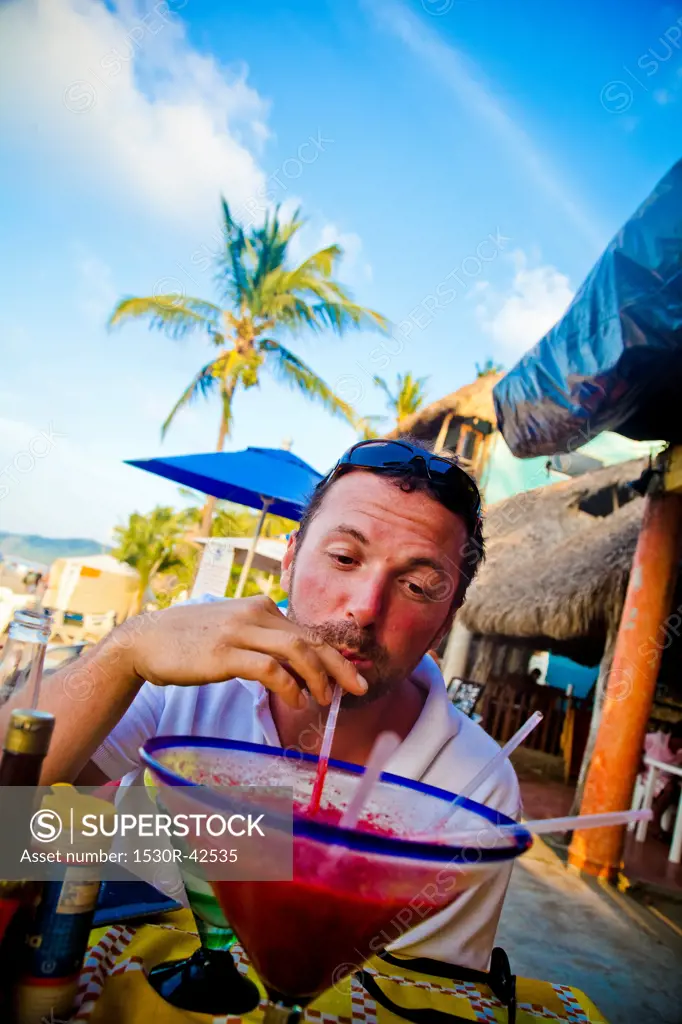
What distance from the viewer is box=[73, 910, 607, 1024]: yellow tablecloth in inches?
28.2

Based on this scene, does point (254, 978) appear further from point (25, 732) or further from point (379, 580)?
point (379, 580)

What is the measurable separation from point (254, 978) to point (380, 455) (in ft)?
3.45

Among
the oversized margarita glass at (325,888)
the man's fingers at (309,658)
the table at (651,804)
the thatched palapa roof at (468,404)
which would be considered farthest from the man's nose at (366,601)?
the thatched palapa roof at (468,404)

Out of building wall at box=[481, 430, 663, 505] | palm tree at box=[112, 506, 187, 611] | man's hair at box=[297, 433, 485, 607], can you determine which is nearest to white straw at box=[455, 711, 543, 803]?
man's hair at box=[297, 433, 485, 607]

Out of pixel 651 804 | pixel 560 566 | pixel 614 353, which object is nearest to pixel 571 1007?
pixel 614 353

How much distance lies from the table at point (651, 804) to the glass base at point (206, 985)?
19.3ft

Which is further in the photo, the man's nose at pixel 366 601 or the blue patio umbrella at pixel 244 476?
the blue patio umbrella at pixel 244 476

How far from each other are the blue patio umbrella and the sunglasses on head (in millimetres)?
4600

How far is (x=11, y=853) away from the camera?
635 millimetres

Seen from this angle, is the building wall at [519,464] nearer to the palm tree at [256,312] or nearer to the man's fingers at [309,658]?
the palm tree at [256,312]

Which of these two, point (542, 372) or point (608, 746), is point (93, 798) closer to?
point (542, 372)

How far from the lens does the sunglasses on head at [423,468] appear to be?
57.9 inches

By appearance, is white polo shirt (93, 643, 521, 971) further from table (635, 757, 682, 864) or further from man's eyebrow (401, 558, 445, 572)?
table (635, 757, 682, 864)

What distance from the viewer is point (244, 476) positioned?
21.6ft
